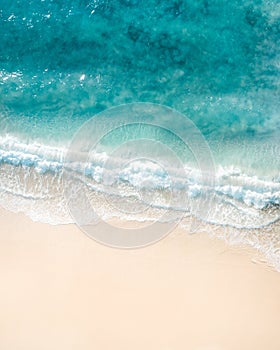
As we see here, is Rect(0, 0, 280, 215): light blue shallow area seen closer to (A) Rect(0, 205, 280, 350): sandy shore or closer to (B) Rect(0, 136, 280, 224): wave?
(B) Rect(0, 136, 280, 224): wave

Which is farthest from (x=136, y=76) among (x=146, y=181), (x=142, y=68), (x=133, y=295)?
(x=133, y=295)

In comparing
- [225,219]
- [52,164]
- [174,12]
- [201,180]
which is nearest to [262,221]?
[225,219]

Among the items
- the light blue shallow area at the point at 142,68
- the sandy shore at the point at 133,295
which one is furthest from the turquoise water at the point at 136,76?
Answer: the sandy shore at the point at 133,295

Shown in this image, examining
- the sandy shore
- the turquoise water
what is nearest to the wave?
the turquoise water

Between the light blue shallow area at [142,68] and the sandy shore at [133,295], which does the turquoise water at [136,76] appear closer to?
the light blue shallow area at [142,68]

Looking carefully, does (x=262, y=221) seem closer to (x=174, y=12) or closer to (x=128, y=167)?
(x=128, y=167)
